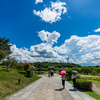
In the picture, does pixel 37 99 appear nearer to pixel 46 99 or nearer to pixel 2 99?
pixel 46 99

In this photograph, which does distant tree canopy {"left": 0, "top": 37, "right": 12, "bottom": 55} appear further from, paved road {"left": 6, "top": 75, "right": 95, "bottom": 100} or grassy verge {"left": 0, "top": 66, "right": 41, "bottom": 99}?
paved road {"left": 6, "top": 75, "right": 95, "bottom": 100}

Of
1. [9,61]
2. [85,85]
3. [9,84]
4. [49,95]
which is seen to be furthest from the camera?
[9,61]

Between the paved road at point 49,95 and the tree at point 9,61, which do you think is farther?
the tree at point 9,61

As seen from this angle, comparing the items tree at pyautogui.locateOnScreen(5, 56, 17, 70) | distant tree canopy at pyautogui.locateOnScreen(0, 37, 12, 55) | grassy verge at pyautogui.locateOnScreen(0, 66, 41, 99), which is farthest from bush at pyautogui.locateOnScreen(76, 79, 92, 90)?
distant tree canopy at pyautogui.locateOnScreen(0, 37, 12, 55)

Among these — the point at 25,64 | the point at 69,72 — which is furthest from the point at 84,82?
the point at 25,64

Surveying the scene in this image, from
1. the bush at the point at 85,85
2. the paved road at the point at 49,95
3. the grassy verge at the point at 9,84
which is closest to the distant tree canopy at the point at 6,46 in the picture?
the grassy verge at the point at 9,84

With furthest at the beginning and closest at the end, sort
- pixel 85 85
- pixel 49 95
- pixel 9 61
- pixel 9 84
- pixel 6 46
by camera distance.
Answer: pixel 6 46, pixel 9 61, pixel 9 84, pixel 85 85, pixel 49 95

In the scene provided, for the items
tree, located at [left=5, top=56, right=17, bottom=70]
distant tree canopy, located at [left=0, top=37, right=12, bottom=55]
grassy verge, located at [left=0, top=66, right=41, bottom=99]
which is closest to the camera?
grassy verge, located at [left=0, top=66, right=41, bottom=99]

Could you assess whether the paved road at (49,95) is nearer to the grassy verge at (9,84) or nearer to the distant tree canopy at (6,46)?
the grassy verge at (9,84)

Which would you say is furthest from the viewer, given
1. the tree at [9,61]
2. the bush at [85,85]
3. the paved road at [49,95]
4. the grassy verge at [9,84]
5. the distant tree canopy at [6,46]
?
the distant tree canopy at [6,46]

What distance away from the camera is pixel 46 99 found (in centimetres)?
588

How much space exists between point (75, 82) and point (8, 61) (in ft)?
52.1

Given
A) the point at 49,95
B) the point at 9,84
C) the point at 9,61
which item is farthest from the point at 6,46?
the point at 49,95

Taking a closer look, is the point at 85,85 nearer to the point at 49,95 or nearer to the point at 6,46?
the point at 49,95
